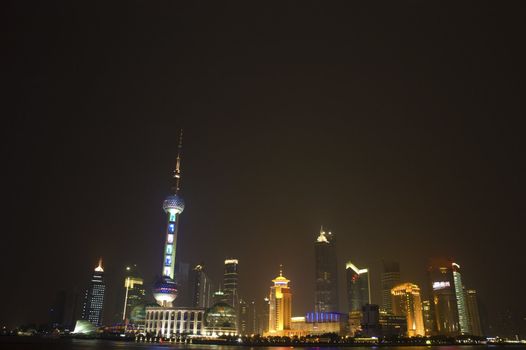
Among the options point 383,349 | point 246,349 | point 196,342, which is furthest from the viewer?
point 196,342

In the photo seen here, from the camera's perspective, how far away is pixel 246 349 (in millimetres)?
149875

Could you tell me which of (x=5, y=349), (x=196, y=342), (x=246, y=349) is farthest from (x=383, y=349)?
(x=5, y=349)

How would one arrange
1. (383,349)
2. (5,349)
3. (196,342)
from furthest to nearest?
1. (196,342)
2. (383,349)
3. (5,349)

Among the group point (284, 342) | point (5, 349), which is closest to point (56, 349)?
point (5, 349)

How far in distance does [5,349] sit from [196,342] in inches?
3660

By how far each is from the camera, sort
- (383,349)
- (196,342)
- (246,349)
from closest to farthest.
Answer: (246,349) → (383,349) → (196,342)

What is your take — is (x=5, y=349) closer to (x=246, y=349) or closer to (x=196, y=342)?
(x=246, y=349)

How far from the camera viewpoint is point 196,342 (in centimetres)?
19638

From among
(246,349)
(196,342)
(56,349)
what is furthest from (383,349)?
(56,349)

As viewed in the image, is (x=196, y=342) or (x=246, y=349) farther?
(x=196, y=342)

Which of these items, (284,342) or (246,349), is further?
(284,342)

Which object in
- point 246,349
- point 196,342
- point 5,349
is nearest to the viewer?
point 5,349

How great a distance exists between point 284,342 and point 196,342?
124 ft

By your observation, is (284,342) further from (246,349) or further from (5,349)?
(5,349)
